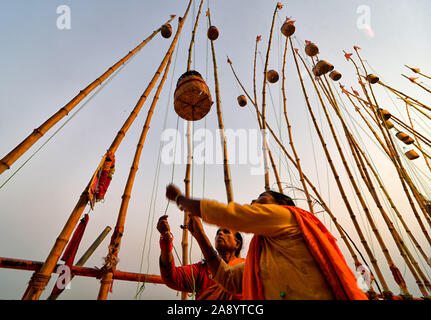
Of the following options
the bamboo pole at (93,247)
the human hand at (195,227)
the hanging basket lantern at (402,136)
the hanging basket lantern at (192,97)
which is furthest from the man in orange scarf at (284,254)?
the hanging basket lantern at (402,136)

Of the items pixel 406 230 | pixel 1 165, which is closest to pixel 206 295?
pixel 1 165

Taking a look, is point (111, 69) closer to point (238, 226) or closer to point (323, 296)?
point (238, 226)

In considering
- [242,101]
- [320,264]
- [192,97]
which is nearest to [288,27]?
[242,101]

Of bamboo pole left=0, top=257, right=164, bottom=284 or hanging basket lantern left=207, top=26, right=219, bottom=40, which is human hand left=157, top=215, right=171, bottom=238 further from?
hanging basket lantern left=207, top=26, right=219, bottom=40

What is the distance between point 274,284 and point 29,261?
5.38ft

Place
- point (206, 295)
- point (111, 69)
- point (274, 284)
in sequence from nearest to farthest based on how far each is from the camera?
point (274, 284), point (206, 295), point (111, 69)

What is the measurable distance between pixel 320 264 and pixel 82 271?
1.67m

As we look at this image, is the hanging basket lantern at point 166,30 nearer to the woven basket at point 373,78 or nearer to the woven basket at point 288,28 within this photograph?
the woven basket at point 288,28

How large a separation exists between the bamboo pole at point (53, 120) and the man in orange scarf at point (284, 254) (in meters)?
1.35

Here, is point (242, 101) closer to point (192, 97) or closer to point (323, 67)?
point (323, 67)

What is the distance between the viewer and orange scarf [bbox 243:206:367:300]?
101 cm
